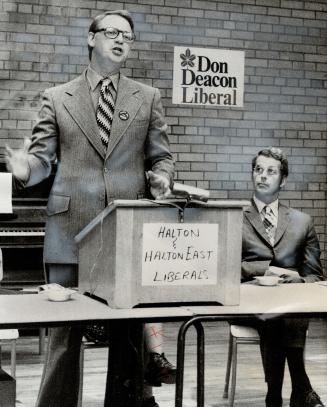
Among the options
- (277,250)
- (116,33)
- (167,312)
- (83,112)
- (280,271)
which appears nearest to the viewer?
(167,312)

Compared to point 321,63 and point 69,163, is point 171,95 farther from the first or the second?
point 69,163

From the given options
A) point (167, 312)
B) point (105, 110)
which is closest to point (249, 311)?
point (167, 312)

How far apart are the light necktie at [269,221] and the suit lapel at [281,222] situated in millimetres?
36

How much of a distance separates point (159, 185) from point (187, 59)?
3.90 metres

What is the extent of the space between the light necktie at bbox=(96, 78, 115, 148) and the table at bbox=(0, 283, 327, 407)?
2.16 ft

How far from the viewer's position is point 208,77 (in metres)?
6.32

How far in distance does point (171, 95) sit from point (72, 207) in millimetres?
3594

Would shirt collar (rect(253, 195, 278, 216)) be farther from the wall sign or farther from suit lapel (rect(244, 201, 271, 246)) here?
the wall sign

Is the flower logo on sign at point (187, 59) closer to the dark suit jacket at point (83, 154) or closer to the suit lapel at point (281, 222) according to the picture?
the suit lapel at point (281, 222)

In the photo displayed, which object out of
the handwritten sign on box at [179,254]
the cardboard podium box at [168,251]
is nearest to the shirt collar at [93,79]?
the cardboard podium box at [168,251]

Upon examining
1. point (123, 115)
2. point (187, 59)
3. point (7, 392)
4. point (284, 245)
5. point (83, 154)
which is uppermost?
point (187, 59)

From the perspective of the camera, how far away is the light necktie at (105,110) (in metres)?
2.83

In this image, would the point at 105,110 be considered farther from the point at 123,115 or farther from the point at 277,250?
the point at 277,250

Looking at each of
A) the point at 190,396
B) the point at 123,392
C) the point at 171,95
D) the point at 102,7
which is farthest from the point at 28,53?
the point at 123,392
